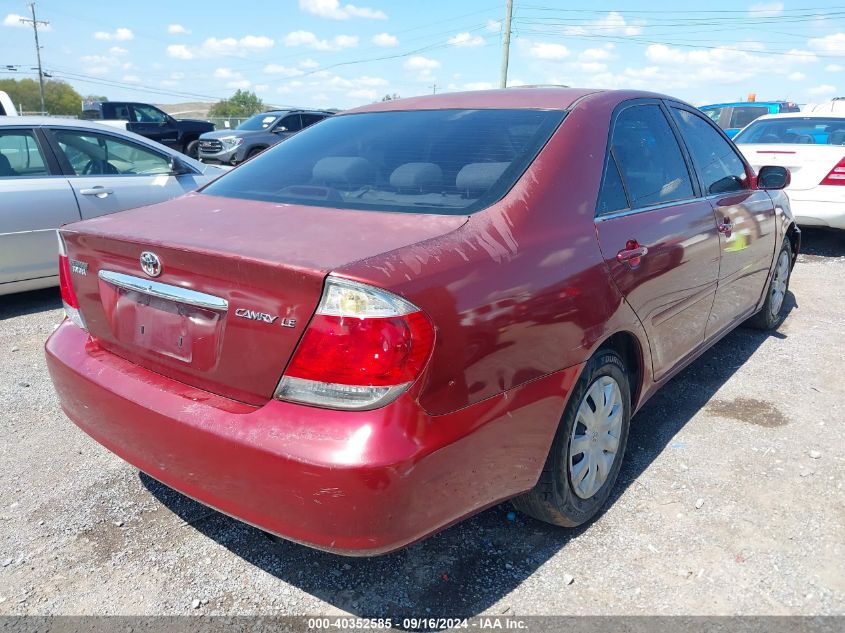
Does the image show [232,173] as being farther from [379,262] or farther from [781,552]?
[781,552]

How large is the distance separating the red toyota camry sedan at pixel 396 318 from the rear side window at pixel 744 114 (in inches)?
547

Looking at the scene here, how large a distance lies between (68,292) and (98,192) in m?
3.38

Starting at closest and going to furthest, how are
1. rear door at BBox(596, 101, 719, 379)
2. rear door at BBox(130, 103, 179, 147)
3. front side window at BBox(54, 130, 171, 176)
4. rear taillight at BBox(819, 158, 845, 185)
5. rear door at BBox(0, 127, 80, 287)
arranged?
1. rear door at BBox(596, 101, 719, 379)
2. rear door at BBox(0, 127, 80, 287)
3. front side window at BBox(54, 130, 171, 176)
4. rear taillight at BBox(819, 158, 845, 185)
5. rear door at BBox(130, 103, 179, 147)

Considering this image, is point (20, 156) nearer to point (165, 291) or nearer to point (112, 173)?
point (112, 173)

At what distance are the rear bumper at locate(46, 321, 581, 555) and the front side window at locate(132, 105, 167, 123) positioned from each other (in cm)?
2078

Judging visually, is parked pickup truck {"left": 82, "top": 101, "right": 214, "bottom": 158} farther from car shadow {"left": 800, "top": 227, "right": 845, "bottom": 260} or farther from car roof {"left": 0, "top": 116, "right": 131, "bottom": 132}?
car shadow {"left": 800, "top": 227, "right": 845, "bottom": 260}

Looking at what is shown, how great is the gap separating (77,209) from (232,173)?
306 centimetres

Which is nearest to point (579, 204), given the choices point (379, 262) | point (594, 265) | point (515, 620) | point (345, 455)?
point (594, 265)

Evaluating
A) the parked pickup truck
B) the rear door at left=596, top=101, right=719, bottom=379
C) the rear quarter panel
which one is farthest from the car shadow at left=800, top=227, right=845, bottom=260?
the parked pickup truck

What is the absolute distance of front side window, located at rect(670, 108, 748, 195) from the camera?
344 cm

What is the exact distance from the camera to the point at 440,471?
1801 millimetres

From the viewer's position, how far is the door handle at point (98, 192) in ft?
17.7

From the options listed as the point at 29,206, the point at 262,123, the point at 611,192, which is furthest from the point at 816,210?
the point at 262,123

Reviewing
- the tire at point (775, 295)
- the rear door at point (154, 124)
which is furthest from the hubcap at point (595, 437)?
the rear door at point (154, 124)
